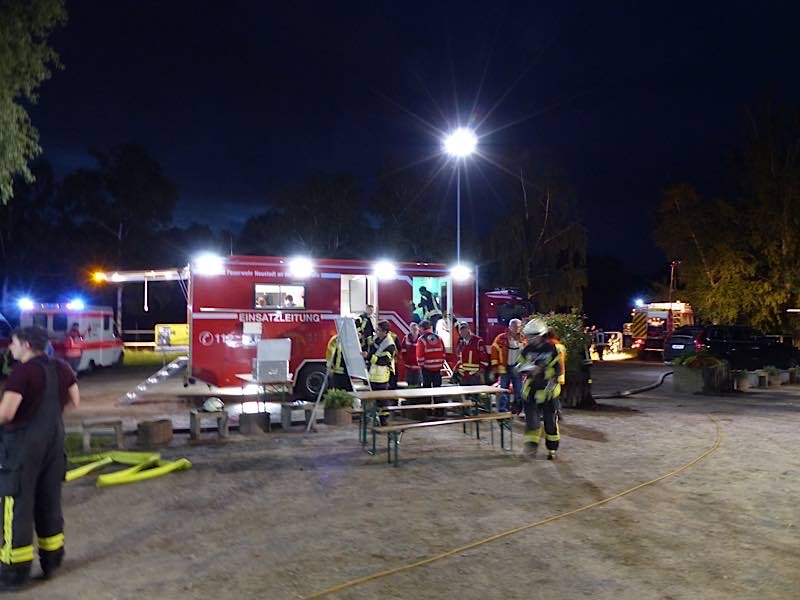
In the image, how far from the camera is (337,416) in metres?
11.0

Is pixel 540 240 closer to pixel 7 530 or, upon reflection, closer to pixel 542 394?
pixel 542 394

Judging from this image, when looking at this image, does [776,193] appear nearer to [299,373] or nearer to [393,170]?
[393,170]

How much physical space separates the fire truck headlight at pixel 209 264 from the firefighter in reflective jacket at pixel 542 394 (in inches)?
260

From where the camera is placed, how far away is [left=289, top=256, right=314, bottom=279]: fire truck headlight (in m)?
13.9

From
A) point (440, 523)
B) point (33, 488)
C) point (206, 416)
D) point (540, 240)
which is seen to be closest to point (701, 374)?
point (206, 416)

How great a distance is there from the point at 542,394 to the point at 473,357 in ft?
11.4

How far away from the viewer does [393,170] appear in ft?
136

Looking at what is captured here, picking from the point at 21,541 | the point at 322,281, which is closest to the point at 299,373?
the point at 322,281

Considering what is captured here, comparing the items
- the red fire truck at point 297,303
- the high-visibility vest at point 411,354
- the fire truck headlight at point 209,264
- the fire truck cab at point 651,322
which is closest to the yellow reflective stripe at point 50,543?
the high-visibility vest at point 411,354

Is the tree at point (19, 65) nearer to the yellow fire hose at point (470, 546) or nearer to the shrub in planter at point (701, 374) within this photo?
the yellow fire hose at point (470, 546)

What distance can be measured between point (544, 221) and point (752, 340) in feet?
45.7

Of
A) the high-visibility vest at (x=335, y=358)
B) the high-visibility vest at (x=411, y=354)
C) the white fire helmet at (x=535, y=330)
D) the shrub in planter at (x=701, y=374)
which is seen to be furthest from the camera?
the shrub in planter at (x=701, y=374)

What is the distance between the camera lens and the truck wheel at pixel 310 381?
13836 mm

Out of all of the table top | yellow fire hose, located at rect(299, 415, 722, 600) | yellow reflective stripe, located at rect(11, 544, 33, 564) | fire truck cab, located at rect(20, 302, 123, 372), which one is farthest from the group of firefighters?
fire truck cab, located at rect(20, 302, 123, 372)
